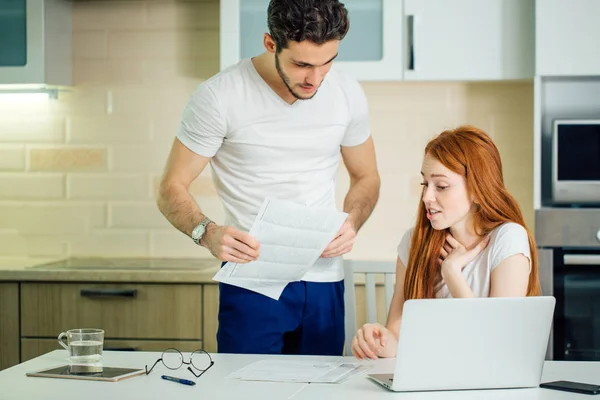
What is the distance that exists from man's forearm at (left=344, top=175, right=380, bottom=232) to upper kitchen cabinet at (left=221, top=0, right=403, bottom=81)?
2.35 feet

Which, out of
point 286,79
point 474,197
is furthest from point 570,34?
point 286,79

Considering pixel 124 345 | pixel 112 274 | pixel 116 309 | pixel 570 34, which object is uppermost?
pixel 570 34

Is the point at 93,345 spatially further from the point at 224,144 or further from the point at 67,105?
the point at 67,105

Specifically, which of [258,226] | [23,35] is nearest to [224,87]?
[258,226]

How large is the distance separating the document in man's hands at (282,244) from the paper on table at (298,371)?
0.30 meters

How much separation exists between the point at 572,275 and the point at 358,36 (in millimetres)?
1148

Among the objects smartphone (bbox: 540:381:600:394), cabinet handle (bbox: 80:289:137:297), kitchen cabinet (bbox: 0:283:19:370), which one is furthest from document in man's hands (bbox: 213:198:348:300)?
kitchen cabinet (bbox: 0:283:19:370)

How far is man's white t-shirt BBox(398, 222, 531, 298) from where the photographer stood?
2.07m

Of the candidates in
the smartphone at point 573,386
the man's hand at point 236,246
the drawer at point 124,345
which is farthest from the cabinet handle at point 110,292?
the smartphone at point 573,386

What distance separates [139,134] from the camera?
363 centimetres

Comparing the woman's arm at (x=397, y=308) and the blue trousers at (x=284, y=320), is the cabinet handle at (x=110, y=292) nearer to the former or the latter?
the blue trousers at (x=284, y=320)

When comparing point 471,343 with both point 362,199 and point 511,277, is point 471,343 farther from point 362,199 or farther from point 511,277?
point 362,199

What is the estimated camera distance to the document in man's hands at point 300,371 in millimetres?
1766

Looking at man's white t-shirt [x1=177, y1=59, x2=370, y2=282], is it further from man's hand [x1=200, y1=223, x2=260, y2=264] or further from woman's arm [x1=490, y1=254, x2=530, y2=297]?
woman's arm [x1=490, y1=254, x2=530, y2=297]
